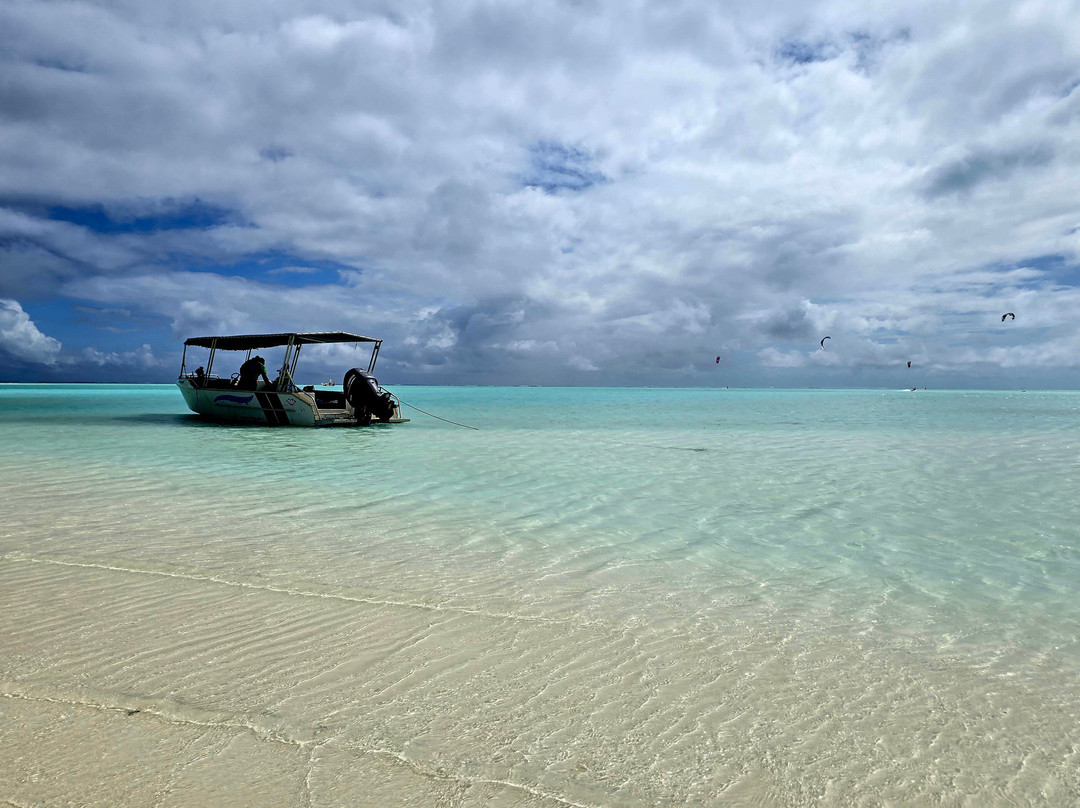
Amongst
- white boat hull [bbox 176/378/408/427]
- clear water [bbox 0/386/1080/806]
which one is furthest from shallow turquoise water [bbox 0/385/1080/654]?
white boat hull [bbox 176/378/408/427]

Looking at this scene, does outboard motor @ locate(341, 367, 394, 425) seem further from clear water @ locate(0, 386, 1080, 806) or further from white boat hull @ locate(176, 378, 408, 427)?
clear water @ locate(0, 386, 1080, 806)

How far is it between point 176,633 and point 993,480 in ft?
47.6

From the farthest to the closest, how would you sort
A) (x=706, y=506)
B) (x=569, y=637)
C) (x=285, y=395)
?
1. (x=285, y=395)
2. (x=706, y=506)
3. (x=569, y=637)

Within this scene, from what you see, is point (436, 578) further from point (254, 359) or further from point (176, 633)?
point (254, 359)

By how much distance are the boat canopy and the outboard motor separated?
5.92 ft

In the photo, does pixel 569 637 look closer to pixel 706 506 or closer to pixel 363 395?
pixel 706 506

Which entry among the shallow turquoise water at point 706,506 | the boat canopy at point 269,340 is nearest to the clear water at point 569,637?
the shallow turquoise water at point 706,506

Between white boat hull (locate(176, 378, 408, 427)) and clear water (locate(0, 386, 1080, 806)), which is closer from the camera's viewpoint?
clear water (locate(0, 386, 1080, 806))

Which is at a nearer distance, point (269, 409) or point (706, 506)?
point (706, 506)

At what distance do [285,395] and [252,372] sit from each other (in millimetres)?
2341

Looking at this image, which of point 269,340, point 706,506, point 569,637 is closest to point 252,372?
point 269,340

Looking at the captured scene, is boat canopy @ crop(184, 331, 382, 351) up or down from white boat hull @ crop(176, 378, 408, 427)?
up

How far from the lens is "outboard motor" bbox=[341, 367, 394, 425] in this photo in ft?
79.9

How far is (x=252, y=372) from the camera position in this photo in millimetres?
24141
